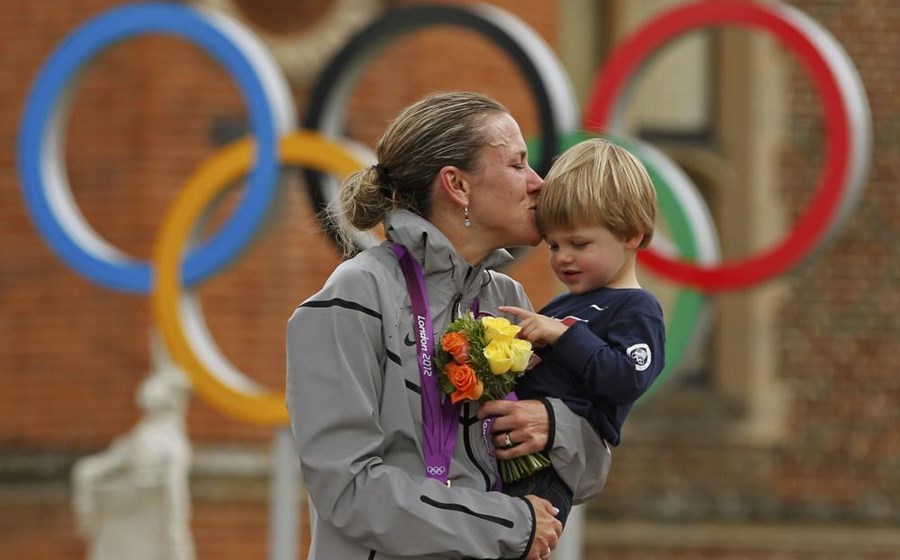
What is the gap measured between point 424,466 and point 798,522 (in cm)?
881

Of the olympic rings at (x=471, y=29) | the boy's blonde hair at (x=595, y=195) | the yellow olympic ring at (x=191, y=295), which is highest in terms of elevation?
the olympic rings at (x=471, y=29)

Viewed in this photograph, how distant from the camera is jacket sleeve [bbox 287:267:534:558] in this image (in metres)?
2.68

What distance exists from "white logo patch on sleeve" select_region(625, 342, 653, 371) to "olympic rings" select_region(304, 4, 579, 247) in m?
3.97

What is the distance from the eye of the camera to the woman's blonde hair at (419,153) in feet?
9.35

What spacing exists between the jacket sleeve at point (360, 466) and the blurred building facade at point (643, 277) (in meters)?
6.41

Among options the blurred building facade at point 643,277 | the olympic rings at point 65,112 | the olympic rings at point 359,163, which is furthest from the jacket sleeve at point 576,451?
the blurred building facade at point 643,277

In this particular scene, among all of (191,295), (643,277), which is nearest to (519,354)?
(191,295)

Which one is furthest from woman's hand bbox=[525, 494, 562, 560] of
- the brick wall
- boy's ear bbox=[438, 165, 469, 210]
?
the brick wall

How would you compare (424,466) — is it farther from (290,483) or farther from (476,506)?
(290,483)

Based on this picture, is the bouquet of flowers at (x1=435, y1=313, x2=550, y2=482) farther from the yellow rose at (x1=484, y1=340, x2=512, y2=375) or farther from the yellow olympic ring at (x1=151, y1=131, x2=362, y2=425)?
the yellow olympic ring at (x1=151, y1=131, x2=362, y2=425)

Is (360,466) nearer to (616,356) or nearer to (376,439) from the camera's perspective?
(376,439)

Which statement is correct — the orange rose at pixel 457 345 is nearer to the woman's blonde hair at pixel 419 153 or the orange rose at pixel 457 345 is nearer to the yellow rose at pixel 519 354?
the yellow rose at pixel 519 354

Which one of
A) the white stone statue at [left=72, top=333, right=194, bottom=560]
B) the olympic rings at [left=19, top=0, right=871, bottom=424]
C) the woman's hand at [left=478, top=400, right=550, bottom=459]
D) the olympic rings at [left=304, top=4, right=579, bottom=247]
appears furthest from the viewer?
the white stone statue at [left=72, top=333, right=194, bottom=560]

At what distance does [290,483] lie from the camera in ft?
23.6
